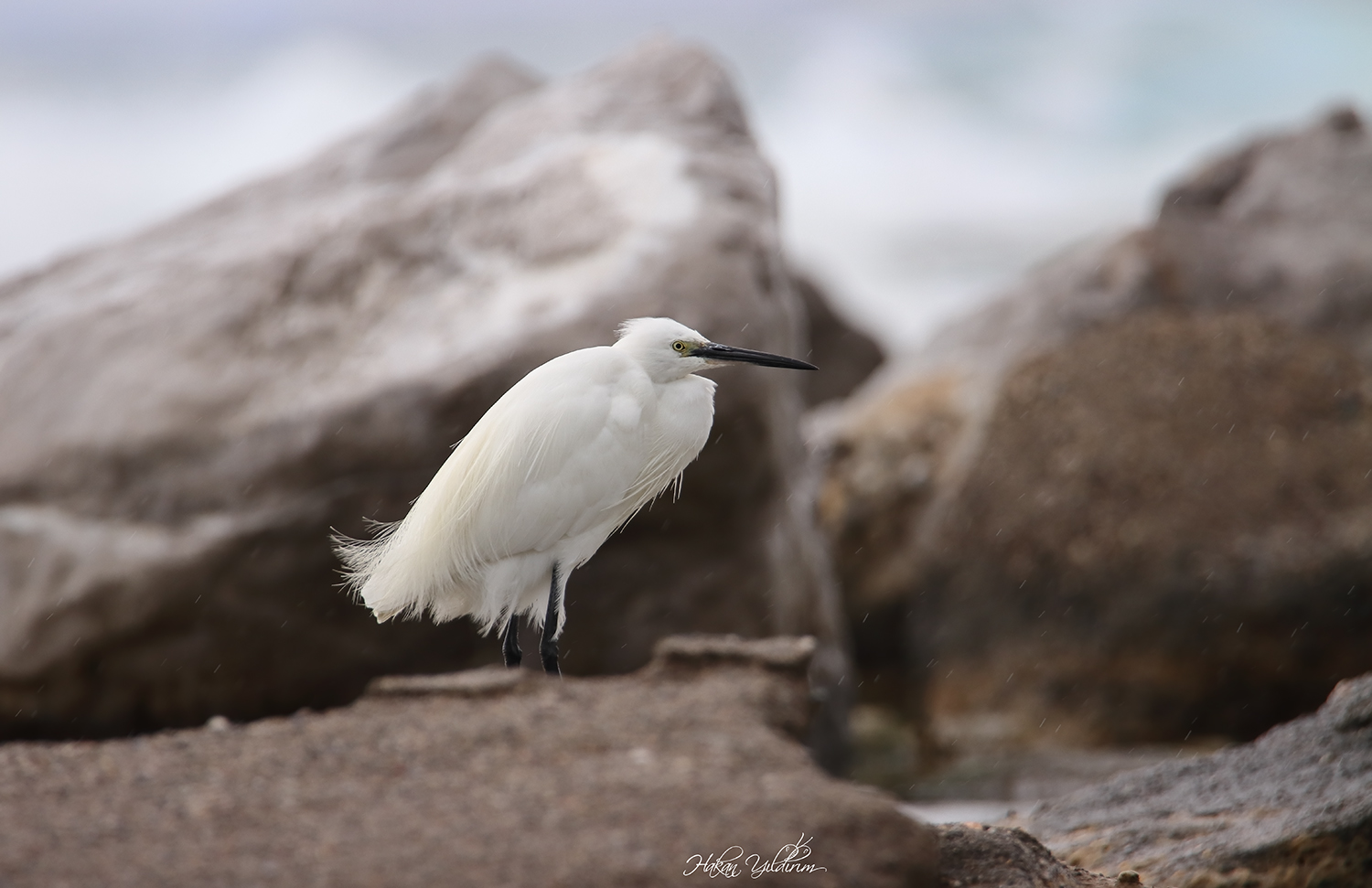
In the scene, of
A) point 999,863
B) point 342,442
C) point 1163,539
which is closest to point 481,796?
point 999,863

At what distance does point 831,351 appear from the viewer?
13.8 metres

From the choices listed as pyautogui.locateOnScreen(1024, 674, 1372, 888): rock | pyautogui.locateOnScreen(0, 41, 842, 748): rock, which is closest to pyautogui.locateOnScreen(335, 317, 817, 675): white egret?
pyautogui.locateOnScreen(0, 41, 842, 748): rock

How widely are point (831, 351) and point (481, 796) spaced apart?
11.5 m

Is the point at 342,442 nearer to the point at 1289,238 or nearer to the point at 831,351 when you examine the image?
the point at 1289,238

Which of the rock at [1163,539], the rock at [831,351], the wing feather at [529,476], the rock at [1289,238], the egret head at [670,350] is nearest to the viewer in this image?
the wing feather at [529,476]

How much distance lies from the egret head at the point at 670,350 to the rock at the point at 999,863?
1727 millimetres

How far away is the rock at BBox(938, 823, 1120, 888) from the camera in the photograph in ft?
9.95

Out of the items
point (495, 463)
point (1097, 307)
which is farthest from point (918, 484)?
point (495, 463)

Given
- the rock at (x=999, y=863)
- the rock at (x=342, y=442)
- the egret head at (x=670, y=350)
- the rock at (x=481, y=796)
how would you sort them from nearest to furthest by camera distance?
the rock at (x=481, y=796) < the rock at (x=999, y=863) < the egret head at (x=670, y=350) < the rock at (x=342, y=442)

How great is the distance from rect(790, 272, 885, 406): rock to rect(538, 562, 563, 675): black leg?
9293mm

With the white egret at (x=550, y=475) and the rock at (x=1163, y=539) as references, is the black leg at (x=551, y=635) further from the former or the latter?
the rock at (x=1163, y=539)

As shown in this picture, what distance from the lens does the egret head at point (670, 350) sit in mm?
4297

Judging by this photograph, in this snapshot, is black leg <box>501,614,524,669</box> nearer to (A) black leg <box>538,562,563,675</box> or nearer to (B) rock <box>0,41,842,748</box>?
(A) black leg <box>538,562,563,675</box>

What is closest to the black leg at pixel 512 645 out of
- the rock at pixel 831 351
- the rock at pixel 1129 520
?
the rock at pixel 1129 520
